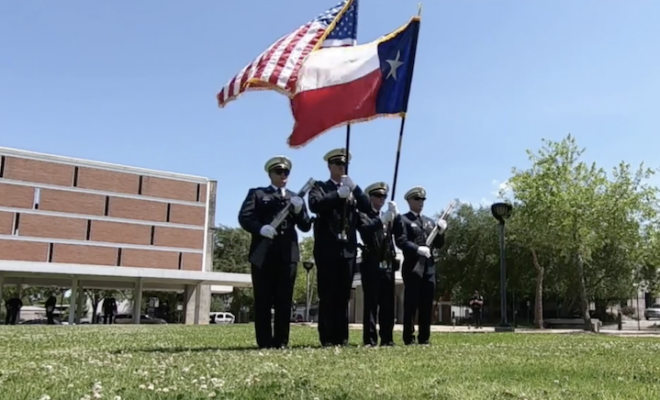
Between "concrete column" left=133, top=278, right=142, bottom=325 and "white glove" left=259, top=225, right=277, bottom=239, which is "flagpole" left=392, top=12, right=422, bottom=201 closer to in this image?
"white glove" left=259, top=225, right=277, bottom=239

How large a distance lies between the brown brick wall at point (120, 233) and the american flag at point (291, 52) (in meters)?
44.9

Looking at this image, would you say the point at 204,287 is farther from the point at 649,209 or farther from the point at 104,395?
the point at 104,395

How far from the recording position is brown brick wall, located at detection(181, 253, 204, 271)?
5284 cm

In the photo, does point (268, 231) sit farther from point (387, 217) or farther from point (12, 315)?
point (12, 315)

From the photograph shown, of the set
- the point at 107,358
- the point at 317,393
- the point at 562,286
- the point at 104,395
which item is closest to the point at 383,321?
the point at 107,358

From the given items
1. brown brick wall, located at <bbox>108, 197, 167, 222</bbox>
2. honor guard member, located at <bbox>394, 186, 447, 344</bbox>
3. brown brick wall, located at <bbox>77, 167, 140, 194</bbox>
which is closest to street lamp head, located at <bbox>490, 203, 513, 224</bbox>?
honor guard member, located at <bbox>394, 186, 447, 344</bbox>

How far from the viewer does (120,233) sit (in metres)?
50.0

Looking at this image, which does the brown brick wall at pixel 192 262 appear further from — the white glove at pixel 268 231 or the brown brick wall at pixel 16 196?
the white glove at pixel 268 231

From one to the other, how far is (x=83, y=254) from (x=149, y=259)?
17.4 feet

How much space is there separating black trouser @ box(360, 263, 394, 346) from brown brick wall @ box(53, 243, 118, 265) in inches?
1754

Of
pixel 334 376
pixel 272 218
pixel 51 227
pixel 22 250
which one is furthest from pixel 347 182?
pixel 51 227

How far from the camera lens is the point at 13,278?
45.5 m

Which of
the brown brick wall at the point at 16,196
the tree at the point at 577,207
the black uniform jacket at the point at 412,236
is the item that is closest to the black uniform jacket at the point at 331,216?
the black uniform jacket at the point at 412,236

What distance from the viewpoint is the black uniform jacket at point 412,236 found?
775cm
